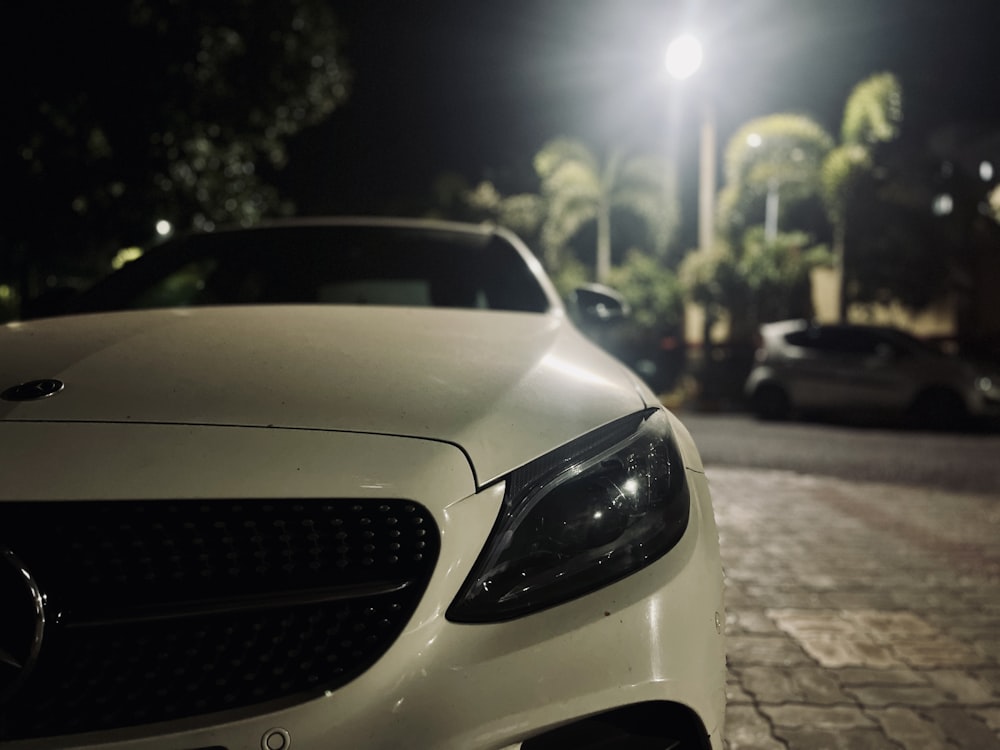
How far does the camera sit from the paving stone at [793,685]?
2.78 metres

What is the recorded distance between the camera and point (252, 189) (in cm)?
1155

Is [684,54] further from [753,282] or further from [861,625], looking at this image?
[861,625]

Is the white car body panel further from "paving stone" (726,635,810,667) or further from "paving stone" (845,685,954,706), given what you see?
"paving stone" (726,635,810,667)

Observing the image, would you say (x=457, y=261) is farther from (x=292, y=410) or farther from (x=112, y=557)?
(x=112, y=557)

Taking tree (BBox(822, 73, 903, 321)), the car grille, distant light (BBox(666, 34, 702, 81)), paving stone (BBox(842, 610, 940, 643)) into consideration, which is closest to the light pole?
tree (BBox(822, 73, 903, 321))

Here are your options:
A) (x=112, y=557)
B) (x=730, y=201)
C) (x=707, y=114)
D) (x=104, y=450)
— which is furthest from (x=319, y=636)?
(x=707, y=114)

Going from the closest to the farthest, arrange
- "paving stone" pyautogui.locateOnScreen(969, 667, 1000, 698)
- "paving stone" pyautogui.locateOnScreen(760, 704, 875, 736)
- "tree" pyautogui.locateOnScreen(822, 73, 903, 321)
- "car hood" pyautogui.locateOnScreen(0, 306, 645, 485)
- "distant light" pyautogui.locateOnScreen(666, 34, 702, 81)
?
"car hood" pyautogui.locateOnScreen(0, 306, 645, 485) → "paving stone" pyautogui.locateOnScreen(760, 704, 875, 736) → "paving stone" pyautogui.locateOnScreen(969, 667, 1000, 698) → "distant light" pyautogui.locateOnScreen(666, 34, 702, 81) → "tree" pyautogui.locateOnScreen(822, 73, 903, 321)

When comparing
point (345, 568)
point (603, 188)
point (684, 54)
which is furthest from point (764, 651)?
point (603, 188)

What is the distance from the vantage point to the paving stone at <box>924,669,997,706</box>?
9.16ft

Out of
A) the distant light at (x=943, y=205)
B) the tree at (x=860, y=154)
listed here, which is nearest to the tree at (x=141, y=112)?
the tree at (x=860, y=154)

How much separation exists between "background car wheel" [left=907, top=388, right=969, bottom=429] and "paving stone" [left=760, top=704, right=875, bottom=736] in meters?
9.65

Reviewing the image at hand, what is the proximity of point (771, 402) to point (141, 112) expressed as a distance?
29.2ft

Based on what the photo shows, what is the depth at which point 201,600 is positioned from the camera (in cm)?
127

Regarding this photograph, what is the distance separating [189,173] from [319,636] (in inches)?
363
